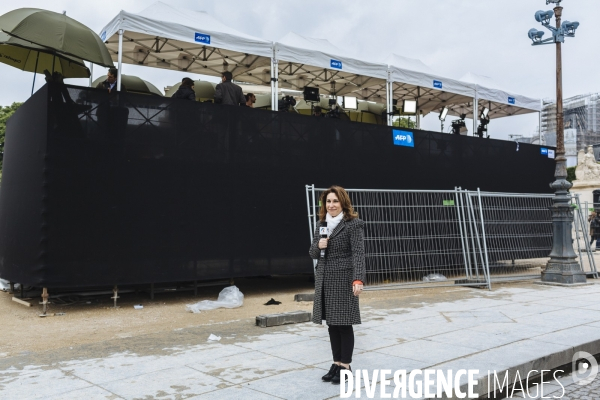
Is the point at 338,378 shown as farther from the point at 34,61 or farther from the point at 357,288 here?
the point at 34,61

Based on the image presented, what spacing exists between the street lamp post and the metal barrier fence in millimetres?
791

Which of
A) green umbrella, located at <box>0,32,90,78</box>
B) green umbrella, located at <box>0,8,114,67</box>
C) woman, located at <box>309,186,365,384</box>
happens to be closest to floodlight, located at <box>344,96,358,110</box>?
green umbrella, located at <box>0,32,90,78</box>

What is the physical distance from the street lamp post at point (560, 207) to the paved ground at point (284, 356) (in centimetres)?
364

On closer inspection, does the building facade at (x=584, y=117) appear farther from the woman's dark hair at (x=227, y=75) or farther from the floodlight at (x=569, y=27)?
the woman's dark hair at (x=227, y=75)

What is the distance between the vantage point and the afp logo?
34.4 feet

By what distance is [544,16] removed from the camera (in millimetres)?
12242

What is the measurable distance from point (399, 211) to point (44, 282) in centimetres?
705

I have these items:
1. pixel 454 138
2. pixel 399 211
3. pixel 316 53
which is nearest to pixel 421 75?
pixel 454 138

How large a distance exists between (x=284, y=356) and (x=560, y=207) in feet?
27.9

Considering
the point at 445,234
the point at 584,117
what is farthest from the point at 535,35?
the point at 584,117

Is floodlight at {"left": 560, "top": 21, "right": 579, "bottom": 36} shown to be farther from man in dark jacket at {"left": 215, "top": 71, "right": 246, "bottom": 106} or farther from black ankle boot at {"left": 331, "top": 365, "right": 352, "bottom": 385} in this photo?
black ankle boot at {"left": 331, "top": 365, "right": 352, "bottom": 385}

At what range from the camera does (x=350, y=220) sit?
514 cm

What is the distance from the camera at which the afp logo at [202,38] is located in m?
10.5

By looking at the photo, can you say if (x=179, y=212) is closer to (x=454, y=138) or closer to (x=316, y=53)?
(x=316, y=53)
